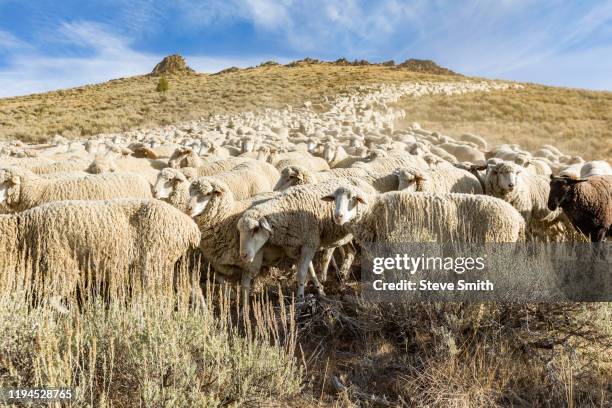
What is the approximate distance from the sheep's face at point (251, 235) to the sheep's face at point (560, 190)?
414 cm

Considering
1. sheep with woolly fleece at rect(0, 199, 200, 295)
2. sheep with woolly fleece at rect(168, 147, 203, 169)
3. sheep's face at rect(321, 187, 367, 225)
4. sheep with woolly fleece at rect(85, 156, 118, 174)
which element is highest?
sheep with woolly fleece at rect(168, 147, 203, 169)

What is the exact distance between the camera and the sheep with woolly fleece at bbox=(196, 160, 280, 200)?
791 centimetres

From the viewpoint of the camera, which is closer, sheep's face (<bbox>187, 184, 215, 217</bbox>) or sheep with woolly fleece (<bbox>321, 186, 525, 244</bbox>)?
sheep with woolly fleece (<bbox>321, 186, 525, 244</bbox>)

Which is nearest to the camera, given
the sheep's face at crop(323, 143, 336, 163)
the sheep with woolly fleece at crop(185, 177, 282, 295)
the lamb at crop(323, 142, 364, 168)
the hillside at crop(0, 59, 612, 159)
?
the sheep with woolly fleece at crop(185, 177, 282, 295)

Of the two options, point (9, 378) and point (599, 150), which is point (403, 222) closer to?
point (9, 378)

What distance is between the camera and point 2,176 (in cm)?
650

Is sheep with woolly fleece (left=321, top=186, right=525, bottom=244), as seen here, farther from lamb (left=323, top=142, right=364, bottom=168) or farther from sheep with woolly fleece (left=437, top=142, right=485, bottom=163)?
sheep with woolly fleece (left=437, top=142, right=485, bottom=163)

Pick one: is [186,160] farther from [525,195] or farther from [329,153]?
[525,195]

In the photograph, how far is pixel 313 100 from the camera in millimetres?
37656

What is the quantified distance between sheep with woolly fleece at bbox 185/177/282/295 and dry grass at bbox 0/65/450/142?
75.6ft

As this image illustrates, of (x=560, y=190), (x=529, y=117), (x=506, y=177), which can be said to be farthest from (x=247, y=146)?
(x=529, y=117)

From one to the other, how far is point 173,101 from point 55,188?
106ft

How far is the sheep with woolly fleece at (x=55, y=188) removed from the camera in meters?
6.55

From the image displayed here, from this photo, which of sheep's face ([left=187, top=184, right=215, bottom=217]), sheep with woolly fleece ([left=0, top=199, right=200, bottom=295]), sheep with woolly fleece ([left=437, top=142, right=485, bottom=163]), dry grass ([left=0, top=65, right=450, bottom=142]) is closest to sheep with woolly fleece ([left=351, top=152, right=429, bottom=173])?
sheep's face ([left=187, top=184, right=215, bottom=217])
